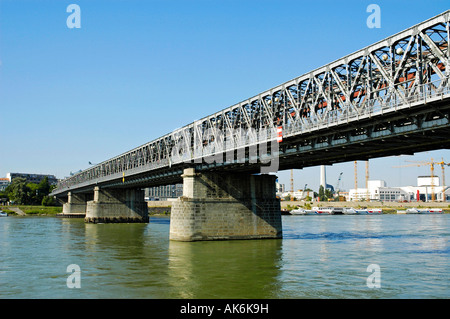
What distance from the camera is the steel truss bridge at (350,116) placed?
31078 mm

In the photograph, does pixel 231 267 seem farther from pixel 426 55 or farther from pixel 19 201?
pixel 19 201

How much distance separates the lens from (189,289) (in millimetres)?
26078

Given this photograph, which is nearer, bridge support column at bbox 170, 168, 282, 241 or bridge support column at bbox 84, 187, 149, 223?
bridge support column at bbox 170, 168, 282, 241

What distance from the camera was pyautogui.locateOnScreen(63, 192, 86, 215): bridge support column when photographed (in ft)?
469

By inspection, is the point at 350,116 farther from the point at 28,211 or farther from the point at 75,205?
the point at 28,211

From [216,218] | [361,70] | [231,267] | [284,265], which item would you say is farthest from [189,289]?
[216,218]

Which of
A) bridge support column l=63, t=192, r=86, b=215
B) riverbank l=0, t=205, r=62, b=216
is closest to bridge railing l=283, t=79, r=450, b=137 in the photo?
bridge support column l=63, t=192, r=86, b=215

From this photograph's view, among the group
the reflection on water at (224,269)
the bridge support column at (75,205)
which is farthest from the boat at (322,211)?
the reflection on water at (224,269)

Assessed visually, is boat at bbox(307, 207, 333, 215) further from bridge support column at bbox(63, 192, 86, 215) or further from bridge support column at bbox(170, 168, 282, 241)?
bridge support column at bbox(170, 168, 282, 241)

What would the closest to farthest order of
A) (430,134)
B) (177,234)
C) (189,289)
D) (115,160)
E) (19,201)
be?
(189,289) → (430,134) → (177,234) → (115,160) → (19,201)

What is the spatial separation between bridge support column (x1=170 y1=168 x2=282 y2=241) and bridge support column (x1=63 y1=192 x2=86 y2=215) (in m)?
98.5

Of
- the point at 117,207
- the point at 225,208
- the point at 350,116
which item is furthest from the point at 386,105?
the point at 117,207
